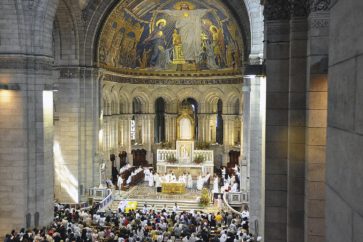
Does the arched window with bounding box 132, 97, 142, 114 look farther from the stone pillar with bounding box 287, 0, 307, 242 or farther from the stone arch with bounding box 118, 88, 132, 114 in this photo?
the stone pillar with bounding box 287, 0, 307, 242

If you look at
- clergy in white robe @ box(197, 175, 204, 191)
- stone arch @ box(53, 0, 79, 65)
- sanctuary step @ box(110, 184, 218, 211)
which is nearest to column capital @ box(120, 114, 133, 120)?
sanctuary step @ box(110, 184, 218, 211)

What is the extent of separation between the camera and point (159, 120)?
149 ft

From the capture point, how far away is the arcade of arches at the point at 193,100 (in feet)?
13.2

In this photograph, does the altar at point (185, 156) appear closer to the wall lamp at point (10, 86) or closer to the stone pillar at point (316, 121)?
the wall lamp at point (10, 86)

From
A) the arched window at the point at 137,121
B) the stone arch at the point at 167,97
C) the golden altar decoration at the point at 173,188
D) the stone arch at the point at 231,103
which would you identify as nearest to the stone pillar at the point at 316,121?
the golden altar decoration at the point at 173,188

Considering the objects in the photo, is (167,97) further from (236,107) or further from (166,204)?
(166,204)

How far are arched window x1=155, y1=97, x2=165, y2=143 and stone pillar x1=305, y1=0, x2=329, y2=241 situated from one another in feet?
118

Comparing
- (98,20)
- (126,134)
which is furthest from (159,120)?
(98,20)

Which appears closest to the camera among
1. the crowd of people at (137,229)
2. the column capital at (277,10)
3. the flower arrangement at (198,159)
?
the column capital at (277,10)

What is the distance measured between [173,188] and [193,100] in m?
14.2

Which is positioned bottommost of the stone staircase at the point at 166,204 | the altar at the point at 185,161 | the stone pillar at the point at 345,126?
the stone staircase at the point at 166,204

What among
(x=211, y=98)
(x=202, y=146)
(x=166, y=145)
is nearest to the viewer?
(x=202, y=146)

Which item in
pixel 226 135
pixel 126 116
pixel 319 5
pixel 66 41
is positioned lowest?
pixel 226 135

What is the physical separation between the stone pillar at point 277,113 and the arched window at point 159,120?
112 feet
